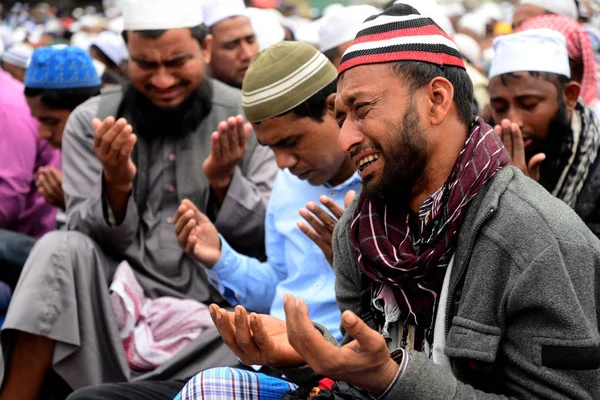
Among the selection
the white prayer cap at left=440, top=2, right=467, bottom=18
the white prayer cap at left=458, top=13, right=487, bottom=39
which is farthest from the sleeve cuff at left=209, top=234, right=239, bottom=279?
the white prayer cap at left=440, top=2, right=467, bottom=18

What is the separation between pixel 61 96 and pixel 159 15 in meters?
1.03

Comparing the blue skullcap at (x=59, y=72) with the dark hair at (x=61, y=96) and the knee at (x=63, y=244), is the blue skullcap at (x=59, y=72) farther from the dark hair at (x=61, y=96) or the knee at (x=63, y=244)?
the knee at (x=63, y=244)

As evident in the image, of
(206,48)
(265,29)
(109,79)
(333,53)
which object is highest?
(206,48)

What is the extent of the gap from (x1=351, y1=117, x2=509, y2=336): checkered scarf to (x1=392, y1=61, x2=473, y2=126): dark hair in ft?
0.18

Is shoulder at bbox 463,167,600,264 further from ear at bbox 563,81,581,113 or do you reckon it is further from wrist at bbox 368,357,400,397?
ear at bbox 563,81,581,113

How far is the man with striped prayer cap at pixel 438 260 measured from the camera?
2.11 m

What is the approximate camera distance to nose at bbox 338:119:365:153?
95.4 inches

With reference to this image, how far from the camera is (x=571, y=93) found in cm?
387

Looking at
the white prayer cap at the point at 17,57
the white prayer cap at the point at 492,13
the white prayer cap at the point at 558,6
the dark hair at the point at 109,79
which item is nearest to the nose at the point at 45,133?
the dark hair at the point at 109,79

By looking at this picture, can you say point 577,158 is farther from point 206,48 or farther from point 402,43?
point 206,48

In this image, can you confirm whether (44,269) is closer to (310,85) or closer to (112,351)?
(112,351)

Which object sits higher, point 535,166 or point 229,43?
point 535,166

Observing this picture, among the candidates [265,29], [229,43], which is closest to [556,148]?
[229,43]

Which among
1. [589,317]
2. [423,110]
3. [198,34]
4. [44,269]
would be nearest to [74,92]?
[198,34]
